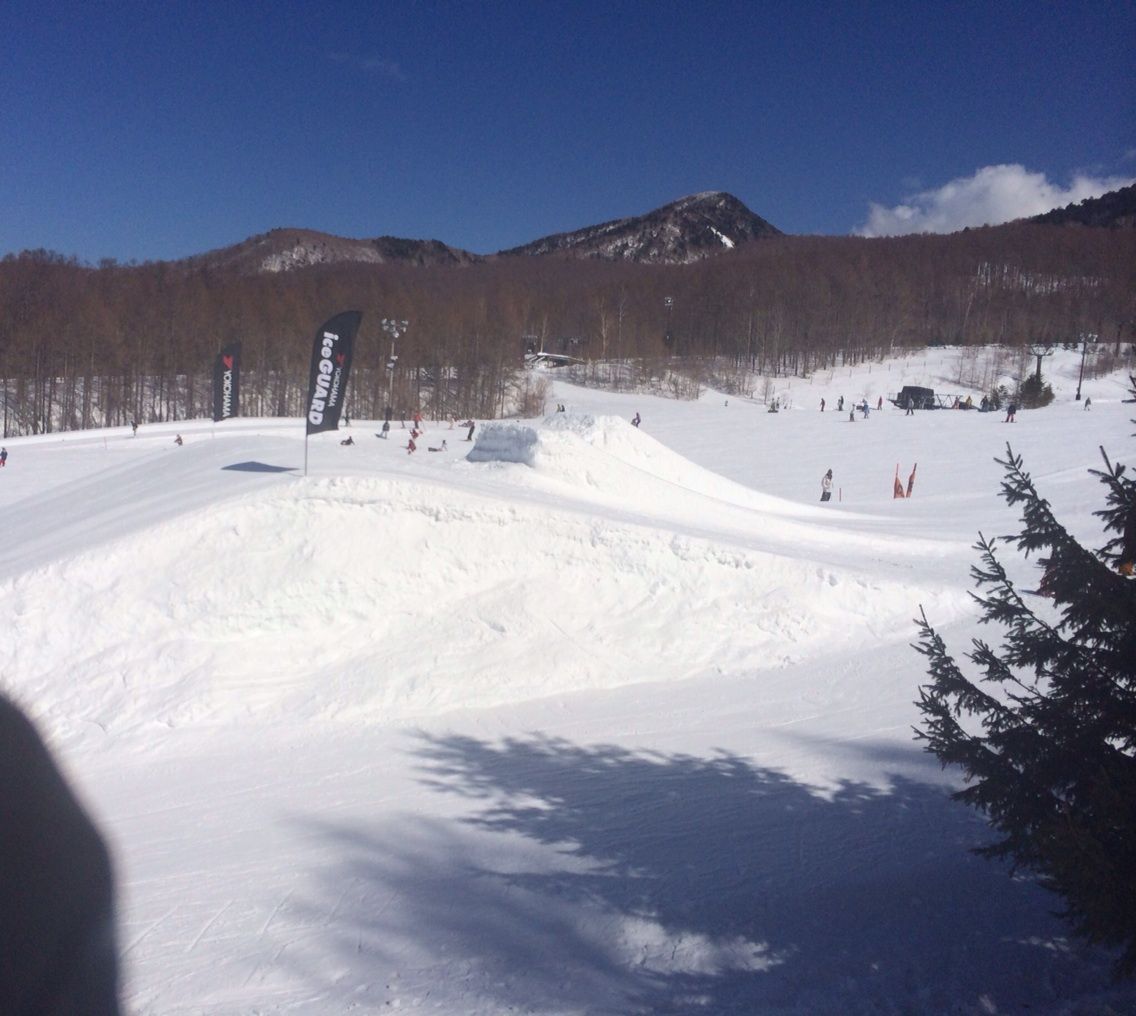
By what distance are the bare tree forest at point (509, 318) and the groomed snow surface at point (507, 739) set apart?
25.7 meters

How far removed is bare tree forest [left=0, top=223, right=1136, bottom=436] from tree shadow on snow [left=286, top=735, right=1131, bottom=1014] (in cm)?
3009

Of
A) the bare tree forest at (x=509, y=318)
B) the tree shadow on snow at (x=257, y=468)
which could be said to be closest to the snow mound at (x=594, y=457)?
the tree shadow on snow at (x=257, y=468)

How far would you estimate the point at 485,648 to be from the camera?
11.7 metres

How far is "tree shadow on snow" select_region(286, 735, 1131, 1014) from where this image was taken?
16.7ft

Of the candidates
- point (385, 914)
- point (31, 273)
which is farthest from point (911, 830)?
point (31, 273)

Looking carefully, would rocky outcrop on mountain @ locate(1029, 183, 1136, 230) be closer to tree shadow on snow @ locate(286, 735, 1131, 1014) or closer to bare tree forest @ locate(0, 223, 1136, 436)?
bare tree forest @ locate(0, 223, 1136, 436)

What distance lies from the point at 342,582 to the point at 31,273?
76097 mm

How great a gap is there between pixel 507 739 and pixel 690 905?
4.16 meters

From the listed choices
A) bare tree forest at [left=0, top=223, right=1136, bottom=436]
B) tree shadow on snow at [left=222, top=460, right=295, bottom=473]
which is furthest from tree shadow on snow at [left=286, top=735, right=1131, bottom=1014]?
bare tree forest at [left=0, top=223, right=1136, bottom=436]

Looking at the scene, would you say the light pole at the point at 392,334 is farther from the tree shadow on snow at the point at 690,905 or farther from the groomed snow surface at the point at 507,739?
the tree shadow on snow at the point at 690,905

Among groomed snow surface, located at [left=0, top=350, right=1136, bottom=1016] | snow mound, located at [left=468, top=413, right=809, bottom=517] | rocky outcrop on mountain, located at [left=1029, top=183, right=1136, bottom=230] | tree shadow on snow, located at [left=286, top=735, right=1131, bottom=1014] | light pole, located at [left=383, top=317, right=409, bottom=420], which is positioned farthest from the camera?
rocky outcrop on mountain, located at [left=1029, top=183, right=1136, bottom=230]

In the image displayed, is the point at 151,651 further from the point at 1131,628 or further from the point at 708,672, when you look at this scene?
the point at 1131,628

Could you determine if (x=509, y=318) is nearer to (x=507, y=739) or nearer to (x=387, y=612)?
(x=387, y=612)

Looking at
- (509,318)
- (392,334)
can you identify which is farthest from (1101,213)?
(392,334)
